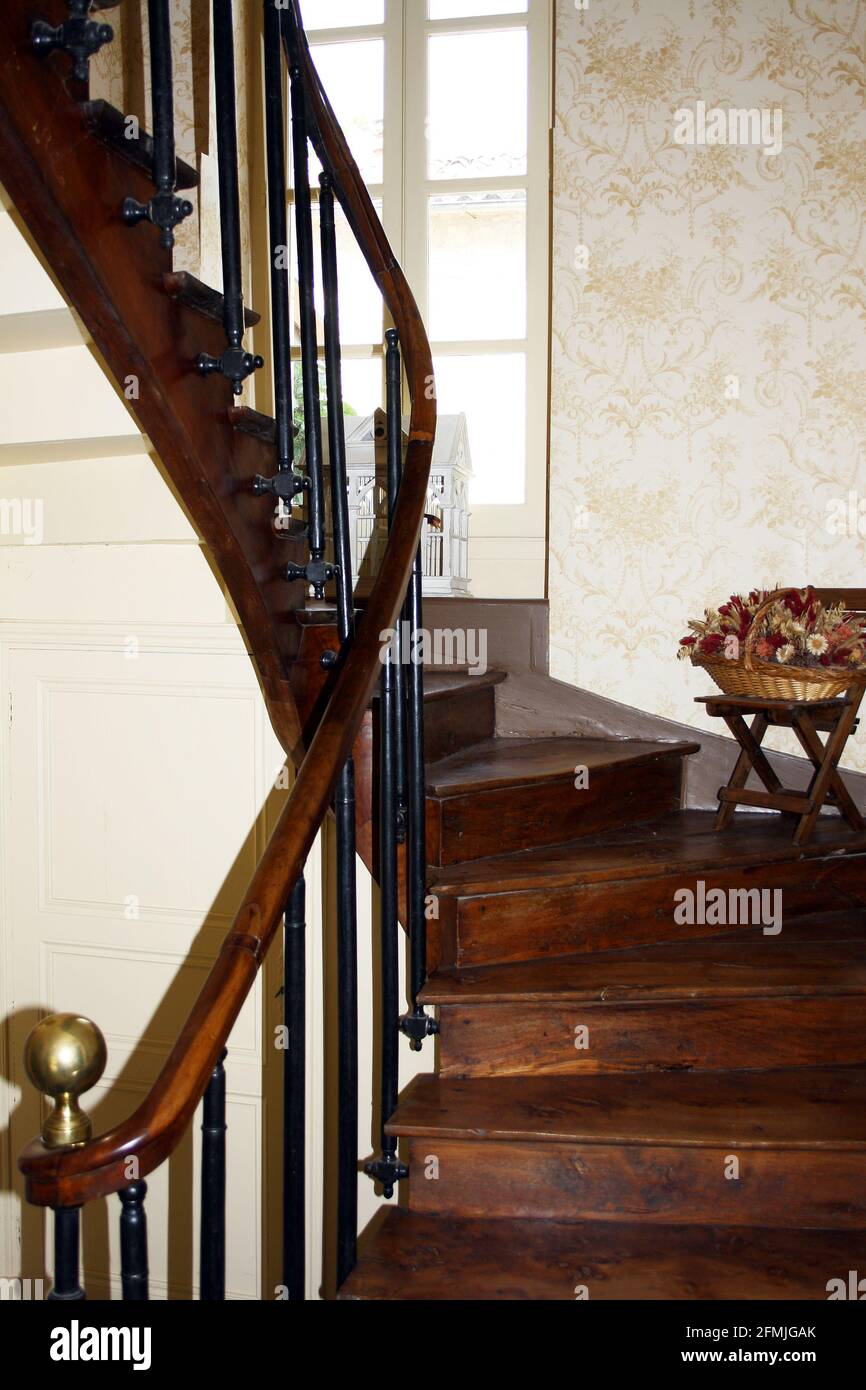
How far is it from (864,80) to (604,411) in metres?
1.04

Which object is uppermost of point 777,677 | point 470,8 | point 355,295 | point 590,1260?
point 470,8

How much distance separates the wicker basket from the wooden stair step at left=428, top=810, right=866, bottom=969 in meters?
0.32

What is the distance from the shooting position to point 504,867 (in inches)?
81.6

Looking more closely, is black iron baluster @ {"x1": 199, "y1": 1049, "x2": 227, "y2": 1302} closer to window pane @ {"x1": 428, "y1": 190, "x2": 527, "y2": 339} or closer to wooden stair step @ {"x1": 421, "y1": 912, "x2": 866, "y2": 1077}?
wooden stair step @ {"x1": 421, "y1": 912, "x2": 866, "y2": 1077}

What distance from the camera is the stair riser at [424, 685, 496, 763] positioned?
239cm

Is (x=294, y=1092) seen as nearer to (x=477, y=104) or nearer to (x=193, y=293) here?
(x=193, y=293)

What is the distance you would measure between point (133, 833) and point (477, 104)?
2321 millimetres

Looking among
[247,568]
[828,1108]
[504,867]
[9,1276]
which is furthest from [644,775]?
[9,1276]

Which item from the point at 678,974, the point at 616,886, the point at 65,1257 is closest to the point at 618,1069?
the point at 678,974

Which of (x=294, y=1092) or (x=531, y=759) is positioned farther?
(x=531, y=759)

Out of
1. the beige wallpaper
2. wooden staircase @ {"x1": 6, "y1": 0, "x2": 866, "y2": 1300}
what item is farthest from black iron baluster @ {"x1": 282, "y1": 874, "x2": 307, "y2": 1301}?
the beige wallpaper

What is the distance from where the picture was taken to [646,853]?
2201mm

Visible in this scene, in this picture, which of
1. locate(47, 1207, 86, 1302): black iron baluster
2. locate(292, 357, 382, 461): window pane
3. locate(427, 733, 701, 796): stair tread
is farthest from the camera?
locate(292, 357, 382, 461): window pane

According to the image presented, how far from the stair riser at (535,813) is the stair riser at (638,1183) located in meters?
0.56
